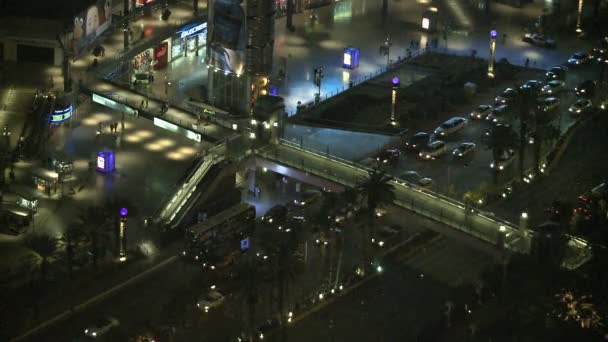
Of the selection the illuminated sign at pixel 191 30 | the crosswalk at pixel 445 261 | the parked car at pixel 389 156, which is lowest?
the crosswalk at pixel 445 261

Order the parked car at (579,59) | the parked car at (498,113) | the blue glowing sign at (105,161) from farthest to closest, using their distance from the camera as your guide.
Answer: the parked car at (579,59)
the parked car at (498,113)
the blue glowing sign at (105,161)

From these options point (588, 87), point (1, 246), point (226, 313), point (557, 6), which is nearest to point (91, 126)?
point (1, 246)

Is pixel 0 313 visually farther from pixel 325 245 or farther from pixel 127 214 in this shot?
pixel 325 245

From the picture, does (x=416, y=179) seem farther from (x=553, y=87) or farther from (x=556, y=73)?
(x=556, y=73)

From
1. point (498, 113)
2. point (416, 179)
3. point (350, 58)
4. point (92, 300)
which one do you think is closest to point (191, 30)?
point (350, 58)

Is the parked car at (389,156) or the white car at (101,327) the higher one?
the parked car at (389,156)

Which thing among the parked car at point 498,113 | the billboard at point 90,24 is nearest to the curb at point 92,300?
the billboard at point 90,24

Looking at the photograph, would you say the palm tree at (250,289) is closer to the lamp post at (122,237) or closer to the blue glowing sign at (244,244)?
the blue glowing sign at (244,244)
